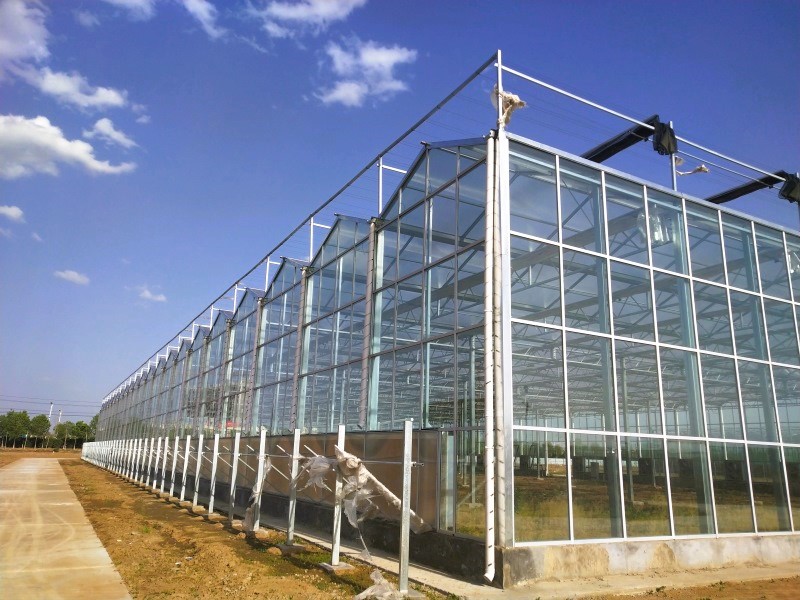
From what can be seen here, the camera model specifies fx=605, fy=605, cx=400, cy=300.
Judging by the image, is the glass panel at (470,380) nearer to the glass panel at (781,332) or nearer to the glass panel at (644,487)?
the glass panel at (644,487)

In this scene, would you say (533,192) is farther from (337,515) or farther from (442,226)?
(337,515)

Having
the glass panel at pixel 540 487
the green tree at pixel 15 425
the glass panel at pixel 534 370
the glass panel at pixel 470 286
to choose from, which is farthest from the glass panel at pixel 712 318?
the green tree at pixel 15 425

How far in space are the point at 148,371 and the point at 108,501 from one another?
25.9 meters

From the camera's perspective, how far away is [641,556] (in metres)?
11.2

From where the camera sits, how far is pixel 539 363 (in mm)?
12367

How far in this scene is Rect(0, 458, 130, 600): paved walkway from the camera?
9.09m

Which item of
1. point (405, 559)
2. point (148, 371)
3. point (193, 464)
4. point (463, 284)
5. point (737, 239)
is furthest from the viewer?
point (148, 371)

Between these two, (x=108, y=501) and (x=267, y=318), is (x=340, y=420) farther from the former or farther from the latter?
(x=108, y=501)

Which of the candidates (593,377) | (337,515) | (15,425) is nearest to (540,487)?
(593,377)

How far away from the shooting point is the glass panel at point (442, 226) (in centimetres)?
1300

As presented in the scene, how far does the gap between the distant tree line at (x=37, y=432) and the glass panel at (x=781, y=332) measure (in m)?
111

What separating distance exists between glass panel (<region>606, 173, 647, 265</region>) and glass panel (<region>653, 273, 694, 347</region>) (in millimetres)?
772

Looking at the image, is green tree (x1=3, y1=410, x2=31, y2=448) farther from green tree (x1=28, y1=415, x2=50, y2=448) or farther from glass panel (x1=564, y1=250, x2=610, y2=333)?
glass panel (x1=564, y1=250, x2=610, y2=333)

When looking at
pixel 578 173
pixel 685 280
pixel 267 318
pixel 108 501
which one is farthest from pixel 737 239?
pixel 108 501
